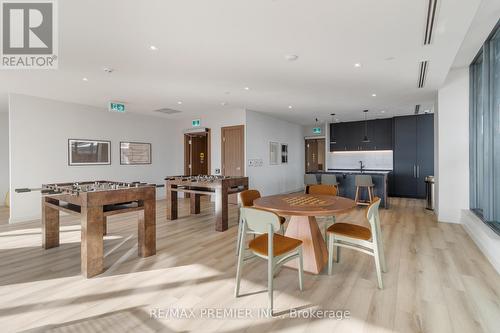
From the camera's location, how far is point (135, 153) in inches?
289

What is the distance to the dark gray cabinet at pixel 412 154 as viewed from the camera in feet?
25.1

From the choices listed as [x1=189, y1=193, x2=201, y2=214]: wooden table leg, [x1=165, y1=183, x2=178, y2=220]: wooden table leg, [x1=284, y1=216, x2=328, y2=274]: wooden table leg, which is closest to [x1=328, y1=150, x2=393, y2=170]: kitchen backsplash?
[x1=189, y1=193, x2=201, y2=214]: wooden table leg

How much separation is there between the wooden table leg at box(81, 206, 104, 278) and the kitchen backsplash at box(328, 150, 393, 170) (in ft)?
27.3

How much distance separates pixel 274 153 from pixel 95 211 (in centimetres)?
624

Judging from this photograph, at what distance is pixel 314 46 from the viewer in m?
3.10

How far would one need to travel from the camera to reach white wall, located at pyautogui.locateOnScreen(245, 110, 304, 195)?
23.7ft

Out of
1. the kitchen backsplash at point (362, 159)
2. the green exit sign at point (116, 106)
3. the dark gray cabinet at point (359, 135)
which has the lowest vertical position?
the kitchen backsplash at point (362, 159)

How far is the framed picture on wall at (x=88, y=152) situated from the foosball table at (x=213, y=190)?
2.53m

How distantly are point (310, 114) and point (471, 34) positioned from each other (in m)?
4.61

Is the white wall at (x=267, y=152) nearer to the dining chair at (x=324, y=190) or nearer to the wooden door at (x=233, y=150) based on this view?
the wooden door at (x=233, y=150)

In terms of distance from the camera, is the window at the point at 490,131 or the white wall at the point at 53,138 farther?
the white wall at the point at 53,138

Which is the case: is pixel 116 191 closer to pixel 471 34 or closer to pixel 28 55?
pixel 28 55

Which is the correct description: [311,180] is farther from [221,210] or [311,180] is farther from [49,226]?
[49,226]

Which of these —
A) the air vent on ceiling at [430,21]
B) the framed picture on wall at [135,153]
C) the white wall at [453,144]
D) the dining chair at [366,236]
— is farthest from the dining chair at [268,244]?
the framed picture on wall at [135,153]
